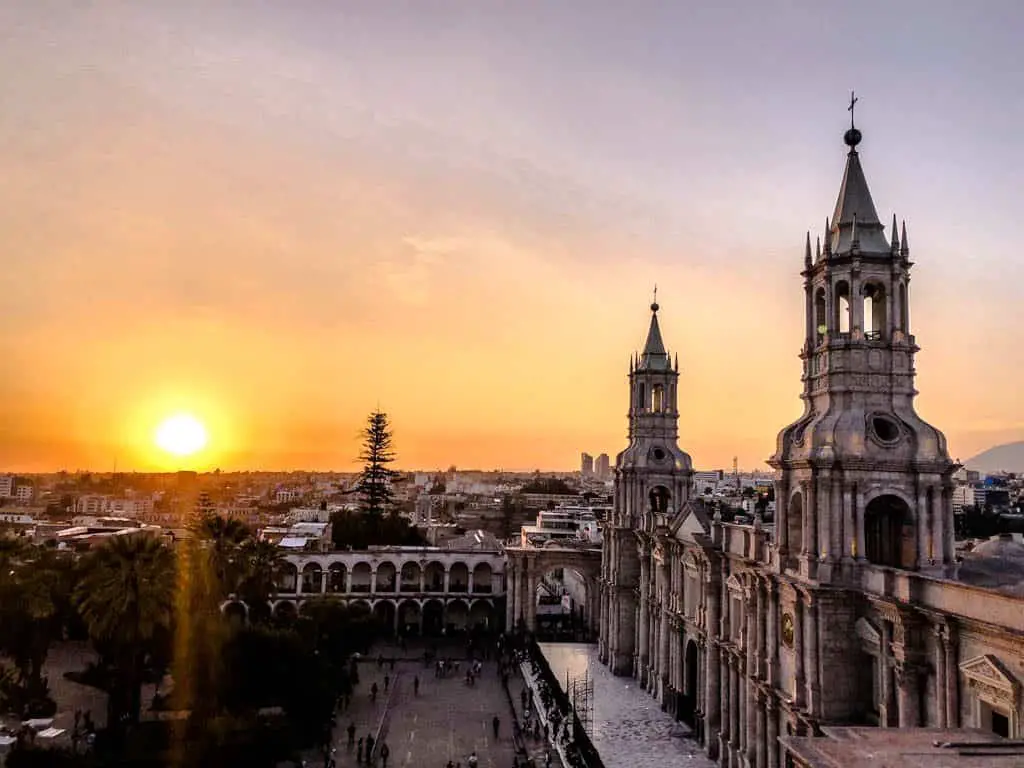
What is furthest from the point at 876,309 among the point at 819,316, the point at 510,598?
the point at 510,598

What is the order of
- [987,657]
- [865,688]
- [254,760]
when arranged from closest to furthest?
[987,657] → [865,688] → [254,760]

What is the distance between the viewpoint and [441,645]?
54.5m

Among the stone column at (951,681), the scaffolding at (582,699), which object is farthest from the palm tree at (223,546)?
the stone column at (951,681)

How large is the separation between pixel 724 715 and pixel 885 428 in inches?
485

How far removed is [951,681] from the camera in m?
17.9

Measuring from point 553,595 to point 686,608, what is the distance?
44.0 metres

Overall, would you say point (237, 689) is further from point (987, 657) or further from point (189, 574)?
point (987, 657)

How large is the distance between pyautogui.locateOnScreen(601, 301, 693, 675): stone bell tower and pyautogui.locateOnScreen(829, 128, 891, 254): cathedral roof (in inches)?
762

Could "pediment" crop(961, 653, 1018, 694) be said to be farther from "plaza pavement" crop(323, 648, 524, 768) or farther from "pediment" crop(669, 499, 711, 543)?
"plaza pavement" crop(323, 648, 524, 768)

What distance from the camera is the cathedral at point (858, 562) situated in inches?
707

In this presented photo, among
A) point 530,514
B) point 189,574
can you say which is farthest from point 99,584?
point 530,514

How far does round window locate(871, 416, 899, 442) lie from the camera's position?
878 inches

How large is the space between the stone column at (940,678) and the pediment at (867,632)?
6.77 feet

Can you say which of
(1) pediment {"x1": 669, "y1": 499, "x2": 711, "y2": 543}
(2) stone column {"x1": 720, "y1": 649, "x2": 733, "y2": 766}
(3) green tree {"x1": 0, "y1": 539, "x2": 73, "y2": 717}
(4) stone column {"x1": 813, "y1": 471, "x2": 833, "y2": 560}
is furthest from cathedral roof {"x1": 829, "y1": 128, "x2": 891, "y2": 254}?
(3) green tree {"x1": 0, "y1": 539, "x2": 73, "y2": 717}
